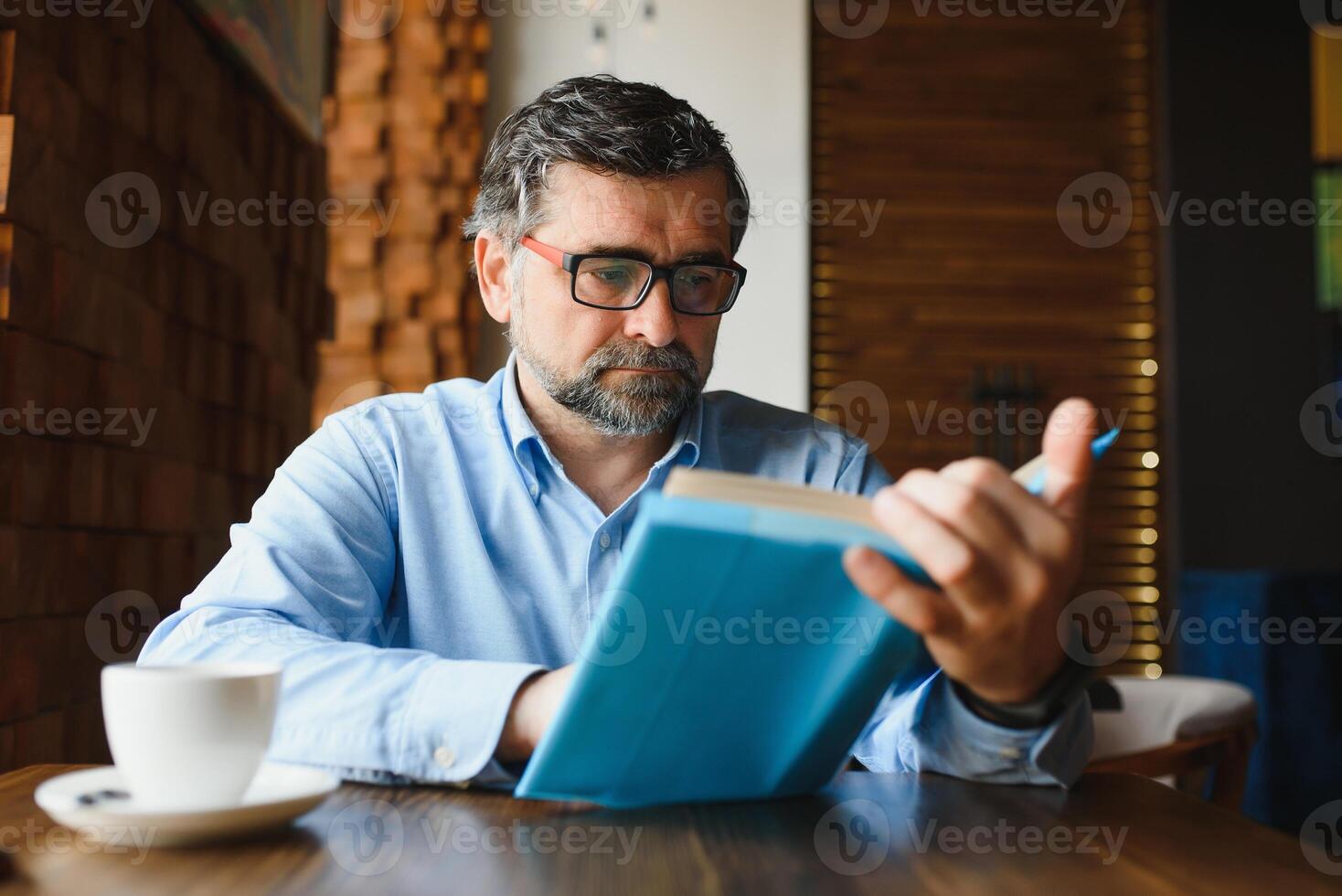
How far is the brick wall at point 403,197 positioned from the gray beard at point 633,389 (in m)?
2.45

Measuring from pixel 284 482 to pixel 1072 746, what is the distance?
2.66 feet

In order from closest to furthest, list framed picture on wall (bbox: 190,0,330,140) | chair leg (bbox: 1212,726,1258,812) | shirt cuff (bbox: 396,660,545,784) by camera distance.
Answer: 1. shirt cuff (bbox: 396,660,545,784)
2. framed picture on wall (bbox: 190,0,330,140)
3. chair leg (bbox: 1212,726,1258,812)

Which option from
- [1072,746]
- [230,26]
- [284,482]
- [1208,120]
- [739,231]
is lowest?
[1072,746]

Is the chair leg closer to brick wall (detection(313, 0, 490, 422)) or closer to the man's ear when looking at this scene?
the man's ear

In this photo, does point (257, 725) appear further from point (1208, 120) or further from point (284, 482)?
point (1208, 120)

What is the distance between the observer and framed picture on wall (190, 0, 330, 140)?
190cm

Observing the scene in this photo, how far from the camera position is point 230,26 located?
190cm

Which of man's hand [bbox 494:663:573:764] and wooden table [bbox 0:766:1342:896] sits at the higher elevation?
man's hand [bbox 494:663:573:764]

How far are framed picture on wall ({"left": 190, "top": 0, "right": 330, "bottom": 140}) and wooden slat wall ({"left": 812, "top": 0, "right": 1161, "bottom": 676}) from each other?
226 centimetres

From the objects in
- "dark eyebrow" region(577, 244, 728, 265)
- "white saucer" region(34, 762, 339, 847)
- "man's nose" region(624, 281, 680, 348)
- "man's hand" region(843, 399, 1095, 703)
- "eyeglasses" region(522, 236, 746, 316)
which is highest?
"dark eyebrow" region(577, 244, 728, 265)

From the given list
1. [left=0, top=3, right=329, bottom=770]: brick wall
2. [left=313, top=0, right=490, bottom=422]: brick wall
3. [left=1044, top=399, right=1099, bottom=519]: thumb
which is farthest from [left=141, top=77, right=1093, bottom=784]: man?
[left=313, top=0, right=490, bottom=422]: brick wall

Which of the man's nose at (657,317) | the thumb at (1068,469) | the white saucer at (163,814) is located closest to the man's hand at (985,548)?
the thumb at (1068,469)

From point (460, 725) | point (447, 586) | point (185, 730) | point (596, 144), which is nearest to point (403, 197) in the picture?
point (596, 144)

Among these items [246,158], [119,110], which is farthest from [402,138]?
[119,110]
